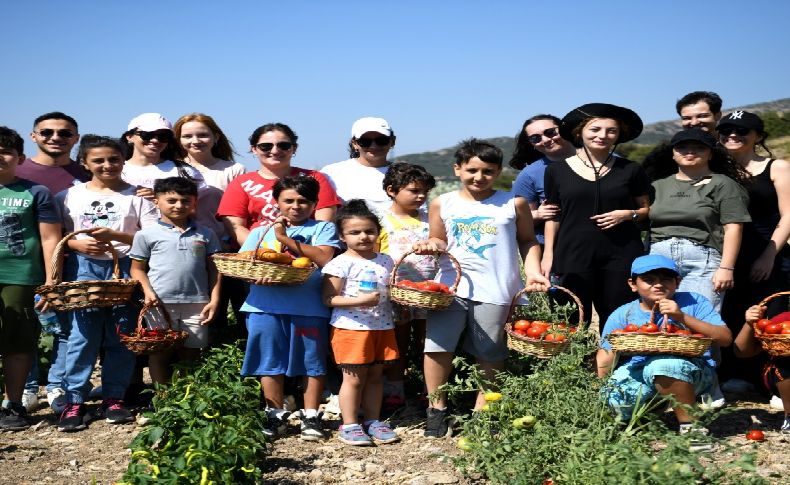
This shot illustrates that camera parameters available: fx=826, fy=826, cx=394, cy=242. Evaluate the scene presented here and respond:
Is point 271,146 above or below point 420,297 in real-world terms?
above

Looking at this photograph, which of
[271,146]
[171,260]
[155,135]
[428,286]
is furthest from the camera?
[155,135]

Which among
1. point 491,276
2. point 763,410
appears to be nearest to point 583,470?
point 491,276

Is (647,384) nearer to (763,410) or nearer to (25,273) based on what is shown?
(763,410)

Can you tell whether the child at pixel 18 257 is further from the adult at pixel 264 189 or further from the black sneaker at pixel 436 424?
the black sneaker at pixel 436 424

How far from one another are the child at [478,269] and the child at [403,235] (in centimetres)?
31

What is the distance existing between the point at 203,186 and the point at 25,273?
4.77 ft

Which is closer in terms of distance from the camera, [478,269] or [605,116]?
[478,269]

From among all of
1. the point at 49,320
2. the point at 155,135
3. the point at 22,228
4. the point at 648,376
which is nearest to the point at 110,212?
the point at 22,228

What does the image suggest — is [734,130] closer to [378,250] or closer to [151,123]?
[378,250]

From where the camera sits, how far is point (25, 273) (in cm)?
607

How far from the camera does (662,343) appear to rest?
4938 millimetres

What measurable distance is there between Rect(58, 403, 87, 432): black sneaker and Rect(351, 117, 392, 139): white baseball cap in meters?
2.96

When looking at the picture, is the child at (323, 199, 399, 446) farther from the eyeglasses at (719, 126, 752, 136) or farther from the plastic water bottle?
the eyeglasses at (719, 126, 752, 136)

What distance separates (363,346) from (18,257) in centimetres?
265
